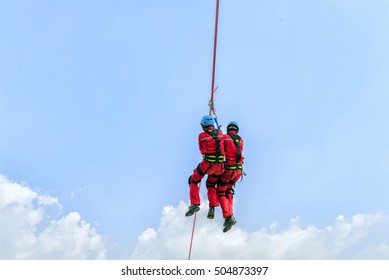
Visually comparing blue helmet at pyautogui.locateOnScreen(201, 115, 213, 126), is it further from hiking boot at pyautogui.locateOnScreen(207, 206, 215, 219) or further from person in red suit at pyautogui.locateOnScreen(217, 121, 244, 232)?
hiking boot at pyautogui.locateOnScreen(207, 206, 215, 219)

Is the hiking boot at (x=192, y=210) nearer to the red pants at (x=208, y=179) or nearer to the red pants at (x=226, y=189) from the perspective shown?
the red pants at (x=208, y=179)

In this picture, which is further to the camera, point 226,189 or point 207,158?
point 226,189

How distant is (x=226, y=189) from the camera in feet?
40.0

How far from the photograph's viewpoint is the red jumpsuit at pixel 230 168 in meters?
11.9

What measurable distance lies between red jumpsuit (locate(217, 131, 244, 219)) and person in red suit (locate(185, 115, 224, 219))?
0.82 ft

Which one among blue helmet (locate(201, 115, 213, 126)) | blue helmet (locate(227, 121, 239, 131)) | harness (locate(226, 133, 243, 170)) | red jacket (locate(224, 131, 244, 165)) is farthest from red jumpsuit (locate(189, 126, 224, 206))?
blue helmet (locate(227, 121, 239, 131))

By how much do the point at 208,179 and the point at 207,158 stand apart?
2.75 ft

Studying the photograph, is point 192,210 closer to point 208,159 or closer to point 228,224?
point 228,224

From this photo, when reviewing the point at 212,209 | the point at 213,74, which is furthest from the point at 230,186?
the point at 213,74

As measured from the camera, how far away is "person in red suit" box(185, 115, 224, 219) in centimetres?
1147

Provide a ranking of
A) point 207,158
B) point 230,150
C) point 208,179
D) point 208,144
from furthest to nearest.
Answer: point 208,179
point 230,150
point 207,158
point 208,144

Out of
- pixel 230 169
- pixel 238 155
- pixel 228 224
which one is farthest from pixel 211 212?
pixel 238 155
